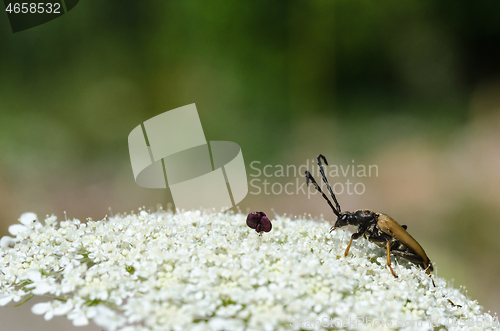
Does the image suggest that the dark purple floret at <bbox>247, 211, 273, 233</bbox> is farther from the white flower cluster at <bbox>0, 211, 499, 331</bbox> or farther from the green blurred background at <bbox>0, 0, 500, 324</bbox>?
the green blurred background at <bbox>0, 0, 500, 324</bbox>

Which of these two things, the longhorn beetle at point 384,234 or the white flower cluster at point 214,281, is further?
the longhorn beetle at point 384,234

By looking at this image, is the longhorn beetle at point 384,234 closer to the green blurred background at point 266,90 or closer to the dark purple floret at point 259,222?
the dark purple floret at point 259,222

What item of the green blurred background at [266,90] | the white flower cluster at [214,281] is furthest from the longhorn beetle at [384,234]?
the green blurred background at [266,90]

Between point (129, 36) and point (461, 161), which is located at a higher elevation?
point (129, 36)

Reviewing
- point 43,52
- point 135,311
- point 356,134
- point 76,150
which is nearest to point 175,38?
point 43,52

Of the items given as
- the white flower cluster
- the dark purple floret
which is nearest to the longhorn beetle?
the white flower cluster

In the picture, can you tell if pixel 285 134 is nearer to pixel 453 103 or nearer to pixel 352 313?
pixel 453 103
